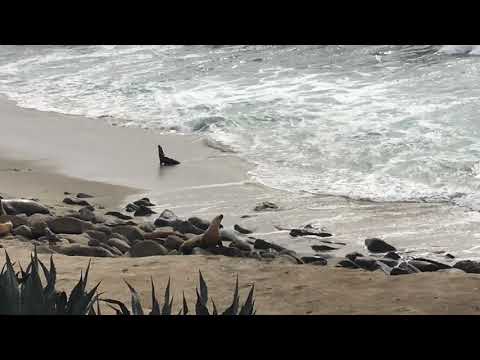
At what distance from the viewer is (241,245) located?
7.24 metres

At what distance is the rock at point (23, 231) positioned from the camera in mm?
7258

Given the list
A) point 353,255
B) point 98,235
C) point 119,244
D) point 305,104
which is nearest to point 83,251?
point 119,244

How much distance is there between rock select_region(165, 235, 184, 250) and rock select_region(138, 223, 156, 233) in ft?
1.50

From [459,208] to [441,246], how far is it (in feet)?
3.45

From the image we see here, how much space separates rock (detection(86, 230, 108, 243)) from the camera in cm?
740

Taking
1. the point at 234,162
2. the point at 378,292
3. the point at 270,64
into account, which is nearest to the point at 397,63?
the point at 270,64

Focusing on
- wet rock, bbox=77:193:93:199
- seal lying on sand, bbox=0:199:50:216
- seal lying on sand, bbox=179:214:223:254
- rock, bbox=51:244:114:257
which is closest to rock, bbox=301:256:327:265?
seal lying on sand, bbox=179:214:223:254

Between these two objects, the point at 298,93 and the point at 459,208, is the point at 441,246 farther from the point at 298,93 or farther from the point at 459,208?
the point at 298,93

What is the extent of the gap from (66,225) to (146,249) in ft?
3.46

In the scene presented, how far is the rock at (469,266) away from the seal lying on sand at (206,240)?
2.03 metres

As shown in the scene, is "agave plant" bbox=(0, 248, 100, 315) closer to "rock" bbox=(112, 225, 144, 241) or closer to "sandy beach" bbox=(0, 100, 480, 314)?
"sandy beach" bbox=(0, 100, 480, 314)

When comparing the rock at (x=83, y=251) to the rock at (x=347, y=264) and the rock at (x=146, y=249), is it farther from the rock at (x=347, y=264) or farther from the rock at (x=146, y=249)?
the rock at (x=347, y=264)

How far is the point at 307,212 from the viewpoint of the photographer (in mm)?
8492

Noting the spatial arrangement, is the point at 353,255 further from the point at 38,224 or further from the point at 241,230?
the point at 38,224
